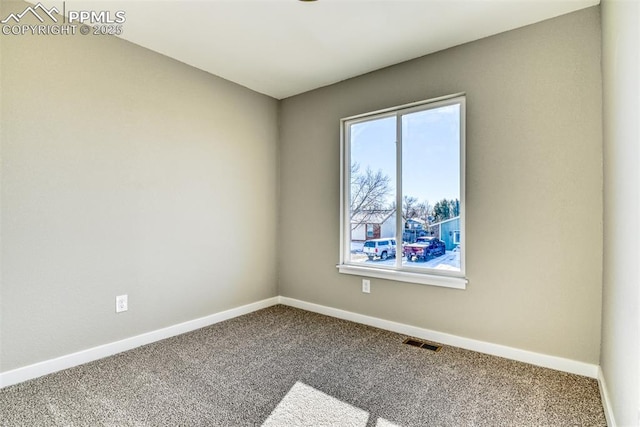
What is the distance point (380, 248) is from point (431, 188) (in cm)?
74

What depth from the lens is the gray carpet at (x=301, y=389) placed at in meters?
1.68

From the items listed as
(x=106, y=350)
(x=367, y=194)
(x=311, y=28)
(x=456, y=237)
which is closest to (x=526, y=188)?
(x=456, y=237)

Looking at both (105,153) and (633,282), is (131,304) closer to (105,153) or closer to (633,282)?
(105,153)

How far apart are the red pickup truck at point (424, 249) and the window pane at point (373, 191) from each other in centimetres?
15

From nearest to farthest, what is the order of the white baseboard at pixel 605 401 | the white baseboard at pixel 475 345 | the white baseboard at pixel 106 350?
the white baseboard at pixel 605 401 → the white baseboard at pixel 106 350 → the white baseboard at pixel 475 345

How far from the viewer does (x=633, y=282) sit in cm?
127

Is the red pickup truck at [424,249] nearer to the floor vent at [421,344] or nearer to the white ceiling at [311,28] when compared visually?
the floor vent at [421,344]

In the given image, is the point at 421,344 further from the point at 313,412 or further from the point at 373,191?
the point at 373,191

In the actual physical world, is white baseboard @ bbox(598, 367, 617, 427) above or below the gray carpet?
above

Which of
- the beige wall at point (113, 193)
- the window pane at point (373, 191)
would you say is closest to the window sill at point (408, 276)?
the window pane at point (373, 191)

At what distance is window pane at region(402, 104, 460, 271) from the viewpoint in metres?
2.67

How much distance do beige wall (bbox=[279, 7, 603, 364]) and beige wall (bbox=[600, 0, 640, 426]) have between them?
0.15 m

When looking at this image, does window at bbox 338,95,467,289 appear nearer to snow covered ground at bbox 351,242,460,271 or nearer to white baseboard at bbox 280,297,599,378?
snow covered ground at bbox 351,242,460,271


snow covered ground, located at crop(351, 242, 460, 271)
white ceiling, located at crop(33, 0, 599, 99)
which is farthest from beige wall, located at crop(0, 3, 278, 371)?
snow covered ground, located at crop(351, 242, 460, 271)
